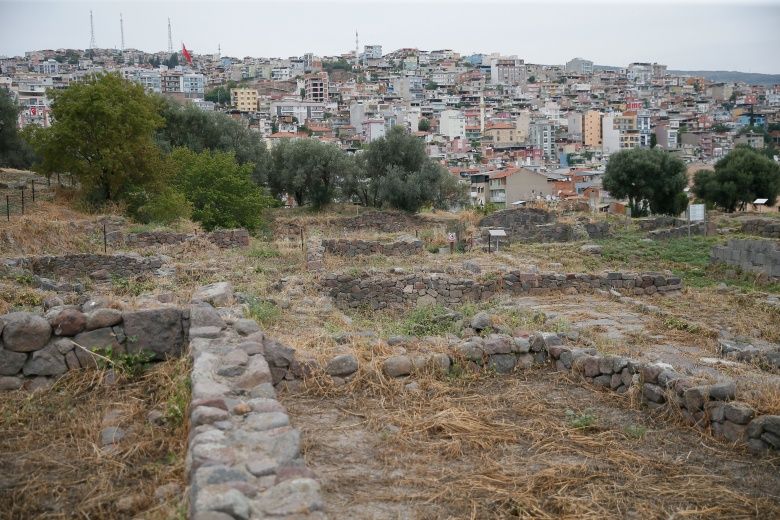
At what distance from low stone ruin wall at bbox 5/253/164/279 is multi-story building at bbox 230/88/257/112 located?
5906 inches

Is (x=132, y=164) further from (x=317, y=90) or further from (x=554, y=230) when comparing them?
(x=317, y=90)

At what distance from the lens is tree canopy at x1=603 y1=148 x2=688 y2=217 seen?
42812 mm

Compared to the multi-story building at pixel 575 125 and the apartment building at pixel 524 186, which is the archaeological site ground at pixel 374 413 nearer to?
the apartment building at pixel 524 186

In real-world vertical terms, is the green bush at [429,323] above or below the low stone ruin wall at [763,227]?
above

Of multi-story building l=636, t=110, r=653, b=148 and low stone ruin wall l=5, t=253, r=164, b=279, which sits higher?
multi-story building l=636, t=110, r=653, b=148

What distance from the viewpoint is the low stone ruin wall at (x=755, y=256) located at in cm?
1818

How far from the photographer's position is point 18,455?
18.4 feet

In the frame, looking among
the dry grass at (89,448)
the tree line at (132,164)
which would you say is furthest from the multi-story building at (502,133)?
the dry grass at (89,448)

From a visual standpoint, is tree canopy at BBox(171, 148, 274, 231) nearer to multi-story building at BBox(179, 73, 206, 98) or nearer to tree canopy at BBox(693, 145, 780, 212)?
tree canopy at BBox(693, 145, 780, 212)

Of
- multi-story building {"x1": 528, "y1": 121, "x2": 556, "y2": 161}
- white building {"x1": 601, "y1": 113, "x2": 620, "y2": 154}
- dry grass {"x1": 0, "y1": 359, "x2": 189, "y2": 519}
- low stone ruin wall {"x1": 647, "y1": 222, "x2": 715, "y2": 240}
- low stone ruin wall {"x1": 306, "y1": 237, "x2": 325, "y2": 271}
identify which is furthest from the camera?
multi-story building {"x1": 528, "y1": 121, "x2": 556, "y2": 161}

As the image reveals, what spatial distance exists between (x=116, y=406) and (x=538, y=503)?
152 inches

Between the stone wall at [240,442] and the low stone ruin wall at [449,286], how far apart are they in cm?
875

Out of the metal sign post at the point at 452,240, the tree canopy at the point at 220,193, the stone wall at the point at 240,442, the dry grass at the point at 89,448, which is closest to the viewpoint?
the stone wall at the point at 240,442

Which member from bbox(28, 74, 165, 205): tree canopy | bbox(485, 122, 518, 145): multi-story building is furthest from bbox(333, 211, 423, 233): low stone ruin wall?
bbox(485, 122, 518, 145): multi-story building
